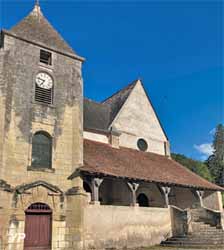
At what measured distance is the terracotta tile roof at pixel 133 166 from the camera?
16344mm

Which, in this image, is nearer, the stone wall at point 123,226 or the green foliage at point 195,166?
the stone wall at point 123,226

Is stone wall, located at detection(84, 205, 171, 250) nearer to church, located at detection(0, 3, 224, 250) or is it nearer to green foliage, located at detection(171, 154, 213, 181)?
church, located at detection(0, 3, 224, 250)

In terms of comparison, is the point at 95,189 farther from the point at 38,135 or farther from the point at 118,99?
the point at 118,99

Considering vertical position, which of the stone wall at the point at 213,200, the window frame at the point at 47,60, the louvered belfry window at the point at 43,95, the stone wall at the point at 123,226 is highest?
the window frame at the point at 47,60

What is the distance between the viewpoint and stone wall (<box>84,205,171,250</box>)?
14484 millimetres

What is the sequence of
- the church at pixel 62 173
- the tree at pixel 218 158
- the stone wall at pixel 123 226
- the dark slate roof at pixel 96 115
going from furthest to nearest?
1. the tree at pixel 218 158
2. the dark slate roof at pixel 96 115
3. the stone wall at pixel 123 226
4. the church at pixel 62 173

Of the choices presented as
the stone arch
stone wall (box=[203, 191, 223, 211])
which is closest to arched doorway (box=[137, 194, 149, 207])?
stone wall (box=[203, 191, 223, 211])

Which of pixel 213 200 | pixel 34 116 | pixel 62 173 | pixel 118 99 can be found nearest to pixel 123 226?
pixel 62 173

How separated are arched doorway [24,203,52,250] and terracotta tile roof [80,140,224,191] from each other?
265cm

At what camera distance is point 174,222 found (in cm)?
1819

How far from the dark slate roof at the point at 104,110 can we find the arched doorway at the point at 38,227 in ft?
24.2

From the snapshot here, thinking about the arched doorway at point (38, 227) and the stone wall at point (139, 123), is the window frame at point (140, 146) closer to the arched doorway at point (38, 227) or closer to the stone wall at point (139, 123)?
the stone wall at point (139, 123)

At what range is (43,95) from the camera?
15.9 metres

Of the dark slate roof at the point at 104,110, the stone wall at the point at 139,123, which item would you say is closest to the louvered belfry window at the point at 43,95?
the dark slate roof at the point at 104,110
